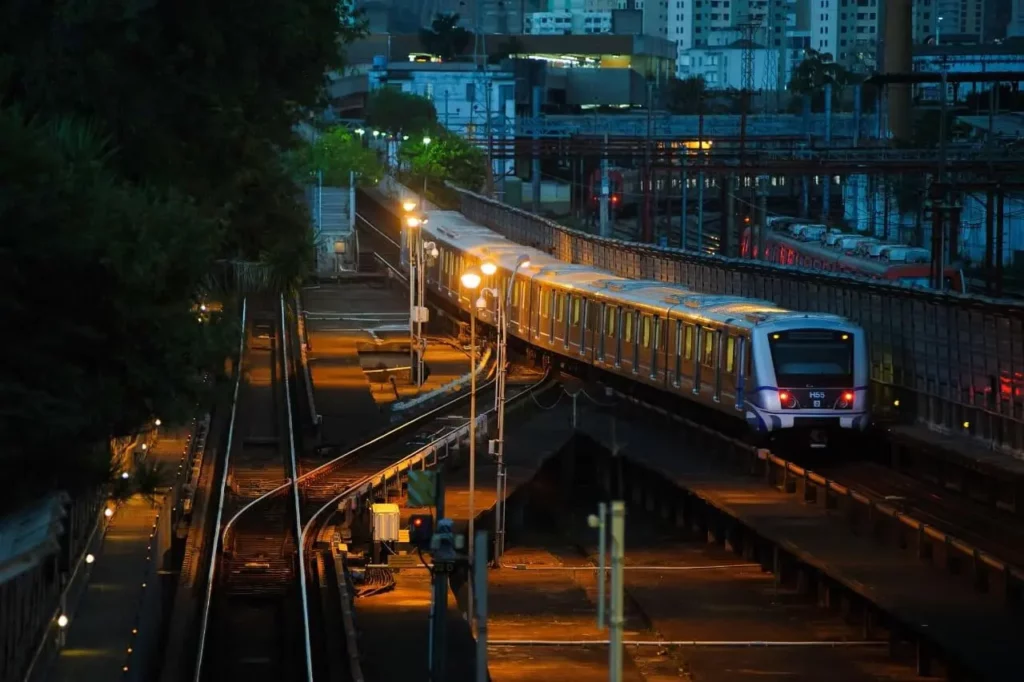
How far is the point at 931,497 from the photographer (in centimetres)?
2597

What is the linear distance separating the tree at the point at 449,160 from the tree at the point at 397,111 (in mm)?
14181

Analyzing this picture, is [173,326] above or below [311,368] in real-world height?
above

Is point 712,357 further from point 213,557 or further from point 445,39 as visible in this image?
point 445,39

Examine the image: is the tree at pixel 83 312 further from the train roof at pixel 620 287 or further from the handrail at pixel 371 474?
the train roof at pixel 620 287

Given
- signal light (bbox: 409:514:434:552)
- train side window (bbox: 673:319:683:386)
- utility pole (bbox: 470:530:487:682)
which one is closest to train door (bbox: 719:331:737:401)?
train side window (bbox: 673:319:683:386)

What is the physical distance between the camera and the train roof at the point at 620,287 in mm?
28641

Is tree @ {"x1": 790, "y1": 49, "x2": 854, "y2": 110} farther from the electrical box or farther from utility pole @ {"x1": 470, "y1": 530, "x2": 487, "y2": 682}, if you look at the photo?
utility pole @ {"x1": 470, "y1": 530, "x2": 487, "y2": 682}

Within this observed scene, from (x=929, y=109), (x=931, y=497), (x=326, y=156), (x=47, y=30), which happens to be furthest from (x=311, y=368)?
(x=929, y=109)

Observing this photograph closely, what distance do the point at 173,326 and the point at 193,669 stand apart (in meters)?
8.14

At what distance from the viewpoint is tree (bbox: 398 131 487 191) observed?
79.3m

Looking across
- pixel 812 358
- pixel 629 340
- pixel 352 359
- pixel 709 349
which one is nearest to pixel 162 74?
pixel 812 358

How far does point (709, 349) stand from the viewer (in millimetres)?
29500

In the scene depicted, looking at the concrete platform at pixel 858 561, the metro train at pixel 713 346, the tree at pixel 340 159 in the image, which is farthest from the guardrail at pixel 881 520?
the tree at pixel 340 159

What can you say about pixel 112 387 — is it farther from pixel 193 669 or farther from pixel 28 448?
pixel 193 669
